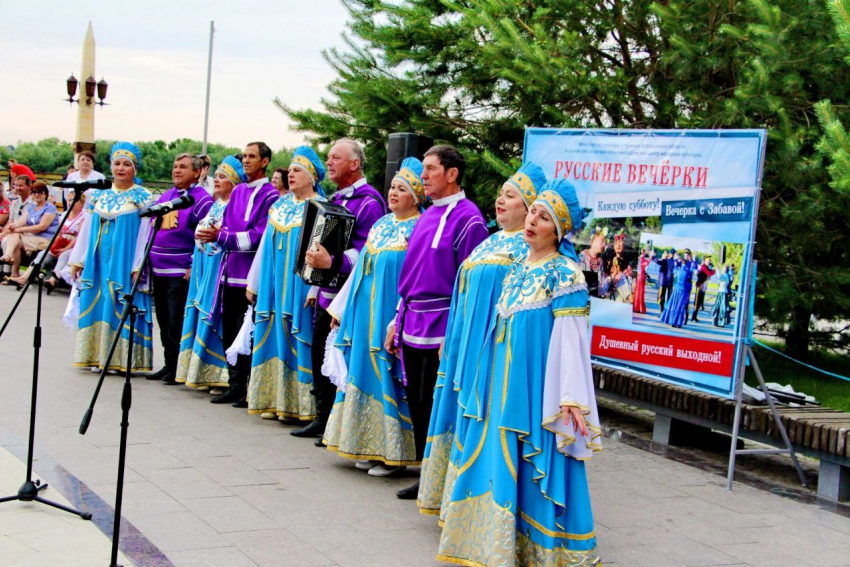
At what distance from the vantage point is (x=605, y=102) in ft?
29.1

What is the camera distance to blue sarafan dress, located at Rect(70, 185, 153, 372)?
30.3ft

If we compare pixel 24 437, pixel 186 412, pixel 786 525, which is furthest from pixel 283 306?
pixel 786 525

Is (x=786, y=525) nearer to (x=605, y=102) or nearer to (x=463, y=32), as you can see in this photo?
(x=605, y=102)

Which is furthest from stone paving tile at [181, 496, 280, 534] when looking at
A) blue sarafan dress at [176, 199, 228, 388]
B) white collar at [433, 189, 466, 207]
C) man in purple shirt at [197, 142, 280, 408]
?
blue sarafan dress at [176, 199, 228, 388]

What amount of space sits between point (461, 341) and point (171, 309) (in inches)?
197

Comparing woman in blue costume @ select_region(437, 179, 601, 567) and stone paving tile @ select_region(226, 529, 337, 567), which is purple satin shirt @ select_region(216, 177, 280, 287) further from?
woman in blue costume @ select_region(437, 179, 601, 567)

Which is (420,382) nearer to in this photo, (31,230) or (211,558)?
(211,558)

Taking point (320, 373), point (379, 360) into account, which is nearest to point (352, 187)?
point (320, 373)

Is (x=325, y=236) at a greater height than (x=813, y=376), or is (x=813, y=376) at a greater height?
(x=325, y=236)

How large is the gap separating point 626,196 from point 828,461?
2.50 m

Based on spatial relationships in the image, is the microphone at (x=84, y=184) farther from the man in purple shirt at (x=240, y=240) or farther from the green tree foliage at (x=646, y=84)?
the green tree foliage at (x=646, y=84)

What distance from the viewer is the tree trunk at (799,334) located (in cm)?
900

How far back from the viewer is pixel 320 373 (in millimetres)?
7363

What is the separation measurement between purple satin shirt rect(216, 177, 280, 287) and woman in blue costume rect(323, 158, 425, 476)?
2080mm
